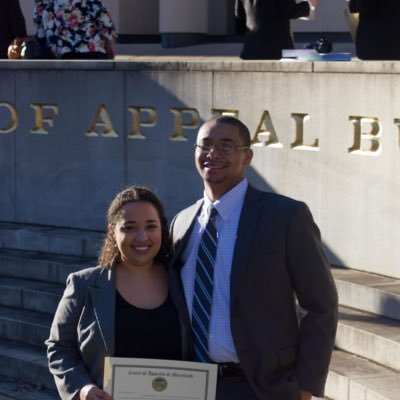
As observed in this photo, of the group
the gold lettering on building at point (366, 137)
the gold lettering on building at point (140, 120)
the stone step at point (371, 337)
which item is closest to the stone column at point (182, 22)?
the gold lettering on building at point (140, 120)

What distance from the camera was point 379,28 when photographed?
27.0 ft

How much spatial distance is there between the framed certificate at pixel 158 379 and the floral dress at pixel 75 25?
22.0 feet

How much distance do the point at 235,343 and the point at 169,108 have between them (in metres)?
5.12

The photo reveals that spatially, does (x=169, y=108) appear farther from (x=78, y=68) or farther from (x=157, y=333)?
(x=157, y=333)


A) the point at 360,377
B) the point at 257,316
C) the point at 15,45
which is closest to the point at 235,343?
the point at 257,316

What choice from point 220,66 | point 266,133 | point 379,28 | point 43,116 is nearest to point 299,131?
point 266,133

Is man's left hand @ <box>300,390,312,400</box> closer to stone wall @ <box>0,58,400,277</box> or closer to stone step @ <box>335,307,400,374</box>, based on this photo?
stone step @ <box>335,307,400,374</box>

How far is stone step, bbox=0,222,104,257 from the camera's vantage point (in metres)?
8.82

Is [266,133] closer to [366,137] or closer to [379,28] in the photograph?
[366,137]

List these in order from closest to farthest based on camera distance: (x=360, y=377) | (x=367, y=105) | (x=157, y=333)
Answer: (x=157, y=333) → (x=360, y=377) → (x=367, y=105)

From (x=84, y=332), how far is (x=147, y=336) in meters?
0.22

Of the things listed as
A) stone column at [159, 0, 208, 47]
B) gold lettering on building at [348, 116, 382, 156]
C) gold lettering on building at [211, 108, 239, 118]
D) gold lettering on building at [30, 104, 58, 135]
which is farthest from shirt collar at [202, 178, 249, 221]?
stone column at [159, 0, 208, 47]

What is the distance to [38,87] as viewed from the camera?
31.8ft

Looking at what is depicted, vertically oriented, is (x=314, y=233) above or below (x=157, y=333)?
above
